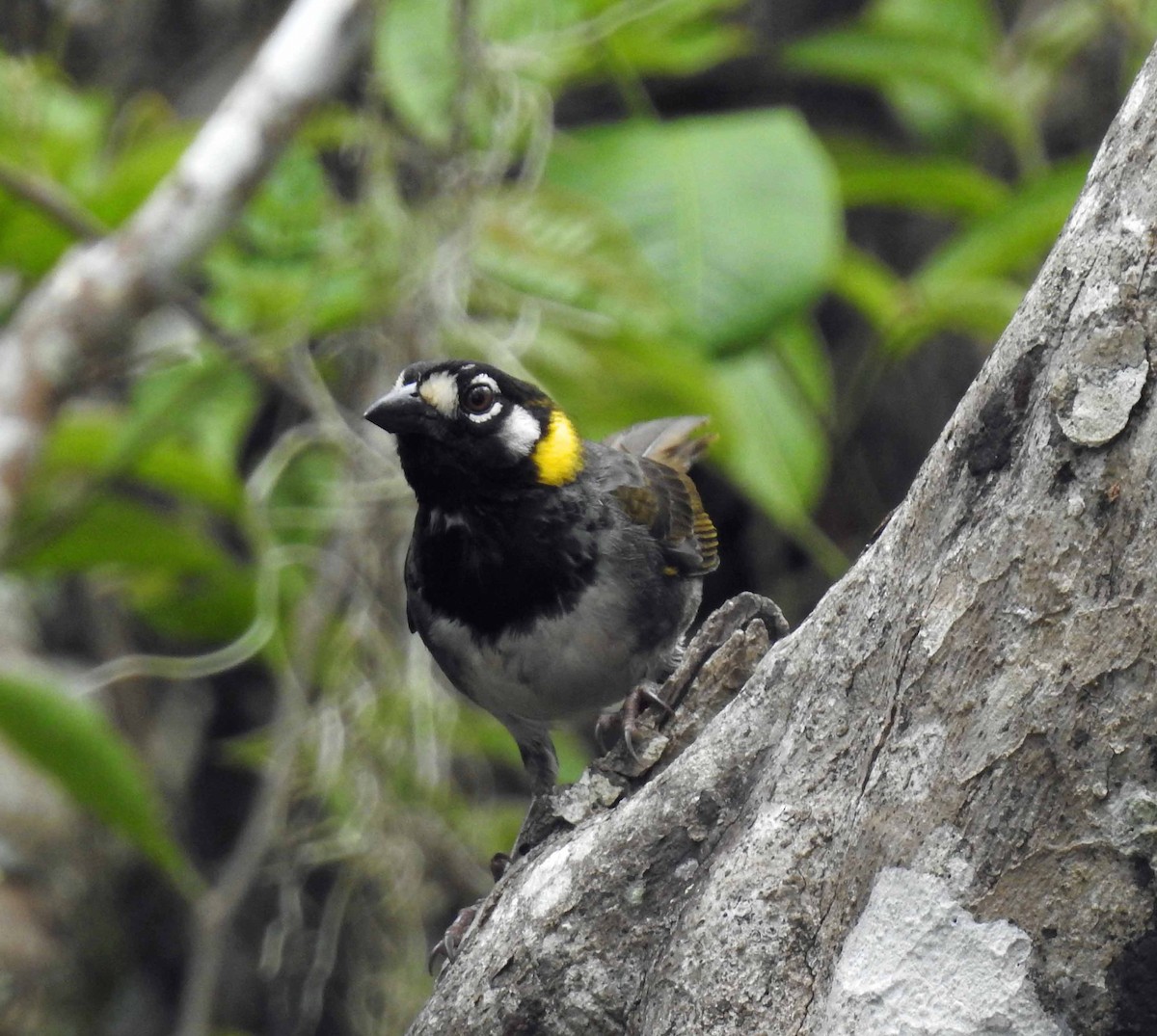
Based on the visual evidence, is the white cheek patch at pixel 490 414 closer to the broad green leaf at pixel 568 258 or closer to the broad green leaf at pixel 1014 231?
the broad green leaf at pixel 568 258

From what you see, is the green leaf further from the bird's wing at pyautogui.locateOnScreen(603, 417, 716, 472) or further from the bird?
the bird's wing at pyautogui.locateOnScreen(603, 417, 716, 472)

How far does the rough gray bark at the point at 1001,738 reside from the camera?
194cm

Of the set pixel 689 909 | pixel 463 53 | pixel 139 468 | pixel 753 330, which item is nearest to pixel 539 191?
pixel 463 53

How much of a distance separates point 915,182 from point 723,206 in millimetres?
1049

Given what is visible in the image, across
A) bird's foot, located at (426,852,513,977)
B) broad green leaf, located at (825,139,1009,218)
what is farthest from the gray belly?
broad green leaf, located at (825,139,1009,218)

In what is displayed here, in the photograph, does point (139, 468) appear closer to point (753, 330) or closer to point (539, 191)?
point (539, 191)

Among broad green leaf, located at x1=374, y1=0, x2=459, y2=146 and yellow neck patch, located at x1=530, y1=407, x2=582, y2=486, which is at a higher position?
broad green leaf, located at x1=374, y1=0, x2=459, y2=146

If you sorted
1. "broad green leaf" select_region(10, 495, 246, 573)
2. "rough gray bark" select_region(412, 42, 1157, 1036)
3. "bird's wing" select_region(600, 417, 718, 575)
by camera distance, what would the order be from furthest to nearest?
"broad green leaf" select_region(10, 495, 246, 573) < "bird's wing" select_region(600, 417, 718, 575) < "rough gray bark" select_region(412, 42, 1157, 1036)

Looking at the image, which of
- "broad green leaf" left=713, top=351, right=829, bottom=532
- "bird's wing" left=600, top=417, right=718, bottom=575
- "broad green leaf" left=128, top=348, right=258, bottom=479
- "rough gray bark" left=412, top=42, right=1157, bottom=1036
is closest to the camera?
"rough gray bark" left=412, top=42, right=1157, bottom=1036

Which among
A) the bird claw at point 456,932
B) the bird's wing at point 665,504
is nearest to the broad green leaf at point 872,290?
the bird's wing at point 665,504

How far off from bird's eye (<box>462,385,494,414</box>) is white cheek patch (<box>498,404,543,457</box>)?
2.6 inches

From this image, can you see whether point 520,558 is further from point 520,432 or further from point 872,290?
point 872,290

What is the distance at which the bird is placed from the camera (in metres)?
3.20

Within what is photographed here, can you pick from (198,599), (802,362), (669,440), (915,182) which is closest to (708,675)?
(669,440)
